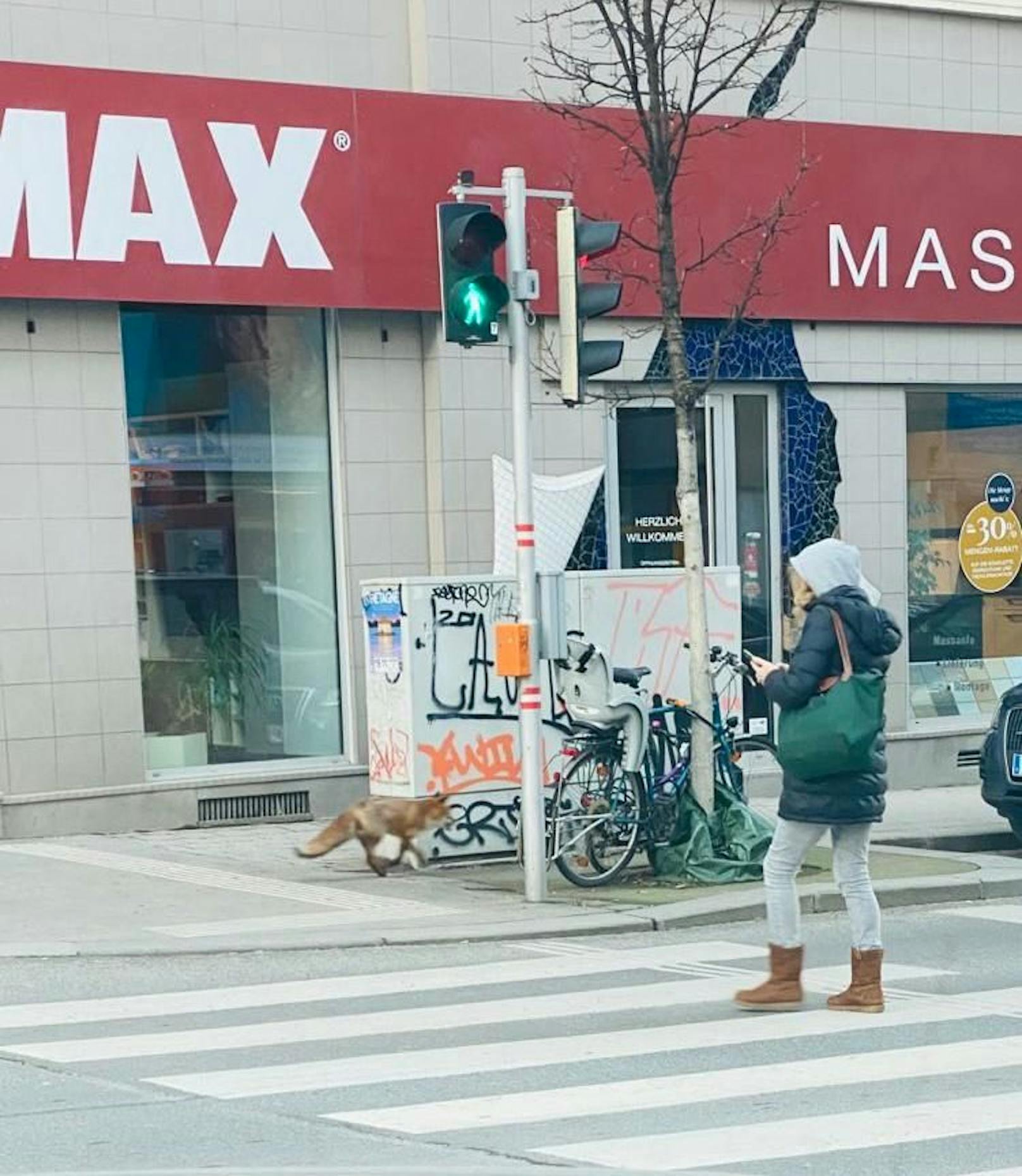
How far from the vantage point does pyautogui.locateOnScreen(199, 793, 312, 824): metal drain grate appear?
15.0 meters

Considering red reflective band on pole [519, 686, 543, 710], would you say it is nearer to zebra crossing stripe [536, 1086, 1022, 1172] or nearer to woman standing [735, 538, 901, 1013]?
woman standing [735, 538, 901, 1013]

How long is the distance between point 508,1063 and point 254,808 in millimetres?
7443

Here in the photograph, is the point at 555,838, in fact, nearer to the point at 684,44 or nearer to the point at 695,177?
A: the point at 684,44

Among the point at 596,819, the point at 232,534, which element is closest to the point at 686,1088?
the point at 596,819

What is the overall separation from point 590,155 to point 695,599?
5084 millimetres

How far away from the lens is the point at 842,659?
28.9ft

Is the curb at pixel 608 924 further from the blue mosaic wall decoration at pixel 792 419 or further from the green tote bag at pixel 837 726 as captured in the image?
the blue mosaic wall decoration at pixel 792 419

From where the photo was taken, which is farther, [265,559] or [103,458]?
[265,559]

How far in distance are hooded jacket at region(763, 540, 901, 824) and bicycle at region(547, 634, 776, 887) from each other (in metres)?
3.41

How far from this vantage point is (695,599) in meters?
12.4

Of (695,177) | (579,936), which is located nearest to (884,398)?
(695,177)

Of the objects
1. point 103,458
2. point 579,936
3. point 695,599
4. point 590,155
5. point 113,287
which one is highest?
point 590,155

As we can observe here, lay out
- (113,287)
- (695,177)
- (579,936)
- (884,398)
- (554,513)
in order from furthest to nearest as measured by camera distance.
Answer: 1. (884,398)
2. (695,177)
3. (554,513)
4. (113,287)
5. (579,936)

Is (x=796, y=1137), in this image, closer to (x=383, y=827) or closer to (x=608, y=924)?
(x=608, y=924)
